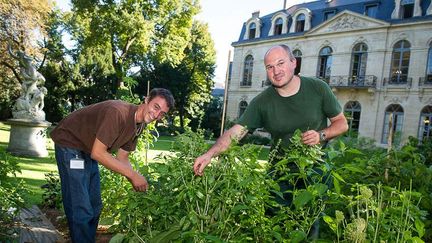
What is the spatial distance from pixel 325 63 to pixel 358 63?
270cm

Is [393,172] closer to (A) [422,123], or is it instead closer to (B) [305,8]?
(A) [422,123]

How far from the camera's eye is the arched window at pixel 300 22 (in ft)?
103

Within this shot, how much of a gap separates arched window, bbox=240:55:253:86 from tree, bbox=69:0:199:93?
9437 mm

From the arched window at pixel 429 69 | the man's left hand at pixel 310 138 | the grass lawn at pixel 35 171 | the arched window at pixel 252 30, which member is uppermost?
the arched window at pixel 252 30

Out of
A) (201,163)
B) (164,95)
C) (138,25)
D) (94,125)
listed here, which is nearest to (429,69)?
(138,25)

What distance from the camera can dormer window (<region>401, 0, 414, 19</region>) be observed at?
25438mm

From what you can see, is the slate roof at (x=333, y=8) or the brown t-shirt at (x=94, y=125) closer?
the brown t-shirt at (x=94, y=125)

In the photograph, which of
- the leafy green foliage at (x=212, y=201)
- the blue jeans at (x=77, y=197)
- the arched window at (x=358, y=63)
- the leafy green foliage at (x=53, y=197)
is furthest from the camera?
the arched window at (x=358, y=63)

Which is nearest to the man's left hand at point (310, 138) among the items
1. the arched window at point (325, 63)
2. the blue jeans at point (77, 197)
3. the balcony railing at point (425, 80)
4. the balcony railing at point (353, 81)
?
the blue jeans at point (77, 197)

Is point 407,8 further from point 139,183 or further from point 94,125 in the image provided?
point 139,183

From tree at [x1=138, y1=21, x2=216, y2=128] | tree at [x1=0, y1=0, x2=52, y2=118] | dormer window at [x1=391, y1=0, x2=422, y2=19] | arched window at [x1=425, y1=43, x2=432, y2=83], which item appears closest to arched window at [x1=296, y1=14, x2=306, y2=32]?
dormer window at [x1=391, y1=0, x2=422, y2=19]

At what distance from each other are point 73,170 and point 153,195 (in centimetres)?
142

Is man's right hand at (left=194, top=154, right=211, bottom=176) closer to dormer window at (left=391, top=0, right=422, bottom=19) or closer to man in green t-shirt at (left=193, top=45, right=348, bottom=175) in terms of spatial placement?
man in green t-shirt at (left=193, top=45, right=348, bottom=175)

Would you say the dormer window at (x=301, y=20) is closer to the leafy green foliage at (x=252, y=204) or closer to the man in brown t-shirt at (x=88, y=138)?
the man in brown t-shirt at (x=88, y=138)
